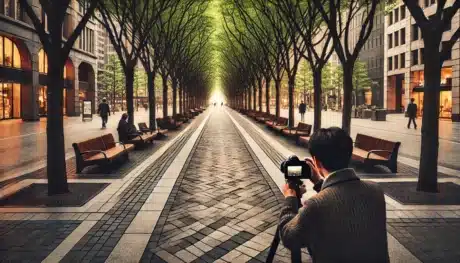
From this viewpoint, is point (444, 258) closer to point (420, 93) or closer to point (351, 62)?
point (351, 62)

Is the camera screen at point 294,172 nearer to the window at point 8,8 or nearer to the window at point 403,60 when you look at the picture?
the window at point 8,8

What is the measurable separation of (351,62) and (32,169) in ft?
29.4

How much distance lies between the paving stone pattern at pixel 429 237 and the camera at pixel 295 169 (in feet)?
9.57

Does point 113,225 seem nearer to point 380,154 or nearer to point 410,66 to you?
point 380,154

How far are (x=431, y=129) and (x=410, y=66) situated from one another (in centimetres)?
3877

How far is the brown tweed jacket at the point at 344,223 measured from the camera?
2.07m

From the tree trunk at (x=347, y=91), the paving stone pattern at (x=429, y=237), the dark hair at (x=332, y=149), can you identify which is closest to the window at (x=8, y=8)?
the tree trunk at (x=347, y=91)

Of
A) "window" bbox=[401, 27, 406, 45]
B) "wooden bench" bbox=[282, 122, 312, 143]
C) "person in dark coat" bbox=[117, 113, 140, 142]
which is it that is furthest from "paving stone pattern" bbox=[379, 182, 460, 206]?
"window" bbox=[401, 27, 406, 45]

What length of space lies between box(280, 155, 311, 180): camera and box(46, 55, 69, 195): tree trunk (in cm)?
624

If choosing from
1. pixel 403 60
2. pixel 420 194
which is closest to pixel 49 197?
pixel 420 194

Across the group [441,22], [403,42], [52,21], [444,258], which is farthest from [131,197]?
[403,42]

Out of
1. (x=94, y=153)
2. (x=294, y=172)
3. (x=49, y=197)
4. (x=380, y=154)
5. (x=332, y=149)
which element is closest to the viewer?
(x=332, y=149)

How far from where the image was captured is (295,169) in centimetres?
239

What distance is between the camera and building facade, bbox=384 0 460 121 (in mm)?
31719
